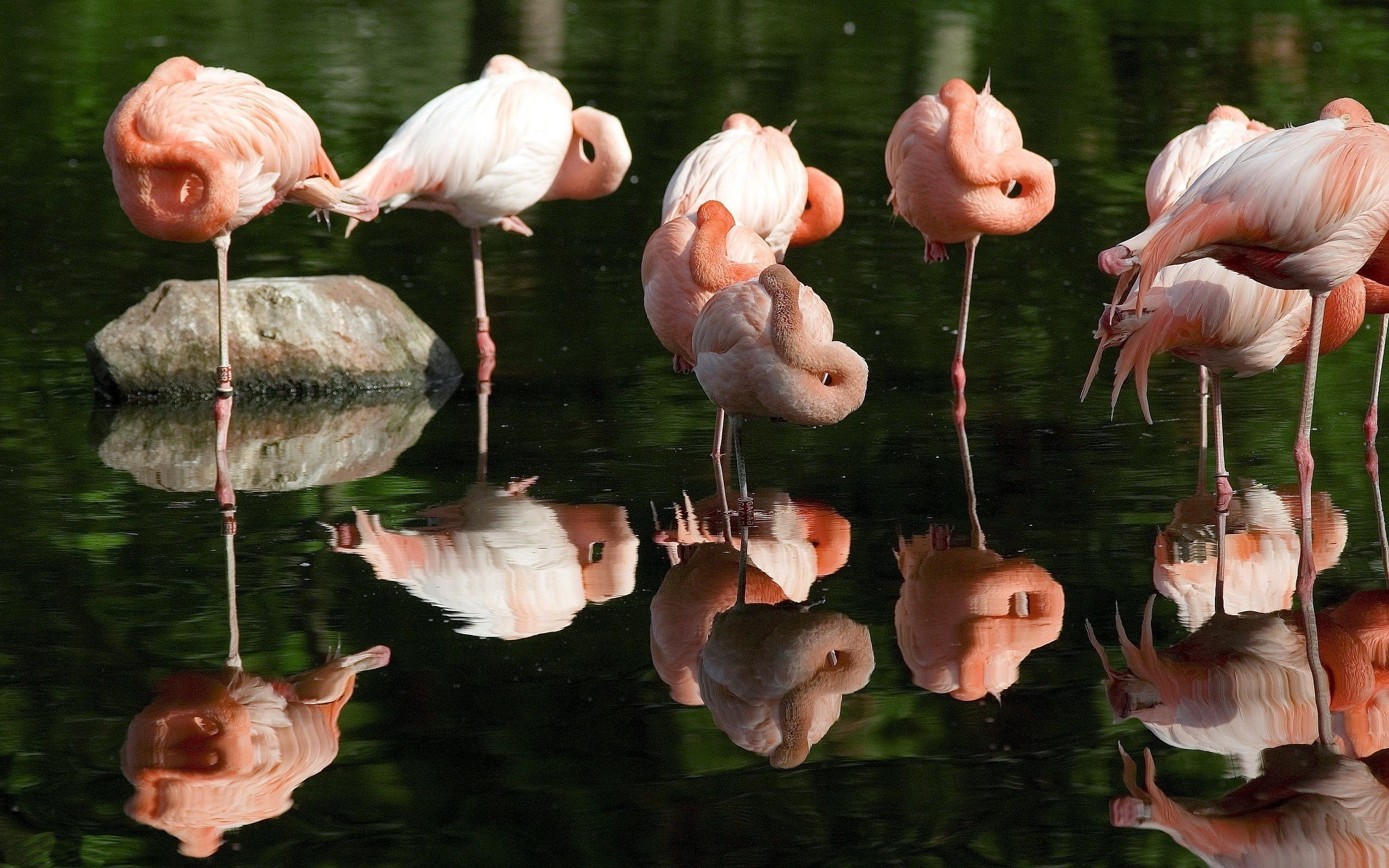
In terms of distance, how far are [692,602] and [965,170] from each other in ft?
9.62

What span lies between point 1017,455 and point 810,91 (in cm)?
990

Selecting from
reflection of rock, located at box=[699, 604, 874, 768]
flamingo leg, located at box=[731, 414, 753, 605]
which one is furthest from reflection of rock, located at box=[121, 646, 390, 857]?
flamingo leg, located at box=[731, 414, 753, 605]

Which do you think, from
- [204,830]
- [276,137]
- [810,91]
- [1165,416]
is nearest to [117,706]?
[204,830]

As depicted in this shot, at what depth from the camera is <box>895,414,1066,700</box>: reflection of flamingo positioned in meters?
4.12

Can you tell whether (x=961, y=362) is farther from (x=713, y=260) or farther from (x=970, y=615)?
(x=970, y=615)

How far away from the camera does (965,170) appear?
6.89 m

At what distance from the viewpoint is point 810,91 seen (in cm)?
1554

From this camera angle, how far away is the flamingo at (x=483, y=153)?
302 inches

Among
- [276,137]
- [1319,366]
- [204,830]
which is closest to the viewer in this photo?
[204,830]

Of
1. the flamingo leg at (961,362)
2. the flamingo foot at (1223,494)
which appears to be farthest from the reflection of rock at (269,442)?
the flamingo foot at (1223,494)

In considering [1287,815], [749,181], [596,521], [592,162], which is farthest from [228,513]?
[592,162]

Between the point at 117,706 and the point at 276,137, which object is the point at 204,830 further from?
the point at 276,137

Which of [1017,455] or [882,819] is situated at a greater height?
[882,819]

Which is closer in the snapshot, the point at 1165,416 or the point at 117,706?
the point at 117,706
